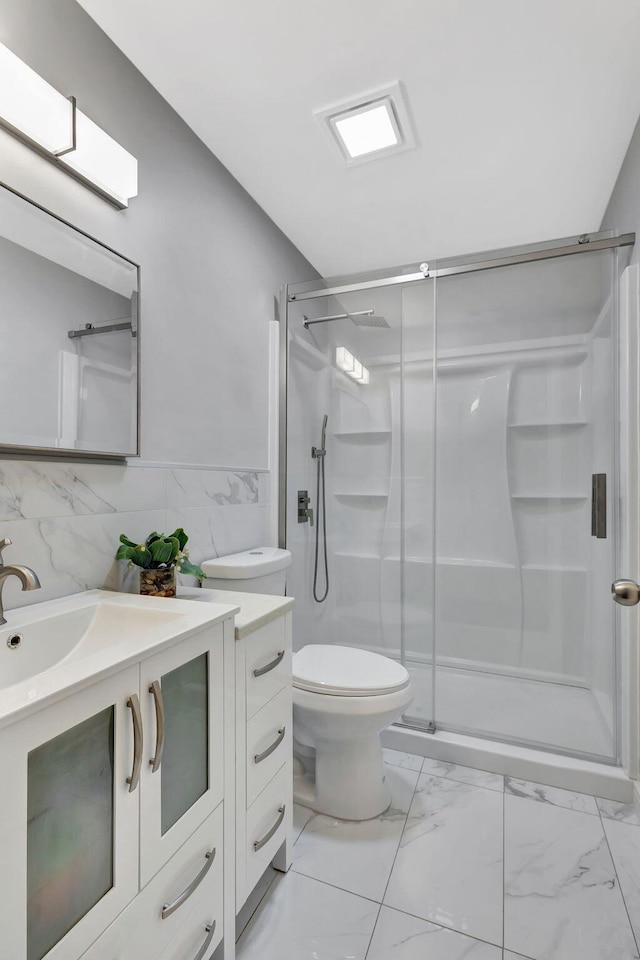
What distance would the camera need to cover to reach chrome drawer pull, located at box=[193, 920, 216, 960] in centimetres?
97

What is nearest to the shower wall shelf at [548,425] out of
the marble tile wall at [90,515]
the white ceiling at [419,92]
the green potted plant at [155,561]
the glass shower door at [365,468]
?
the glass shower door at [365,468]

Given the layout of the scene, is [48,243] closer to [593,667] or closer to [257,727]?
[257,727]

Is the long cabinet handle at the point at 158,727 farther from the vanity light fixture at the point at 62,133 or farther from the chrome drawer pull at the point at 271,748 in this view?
the vanity light fixture at the point at 62,133

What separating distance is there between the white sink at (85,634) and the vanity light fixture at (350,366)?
1457 millimetres

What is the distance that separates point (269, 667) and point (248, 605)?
0.56 ft

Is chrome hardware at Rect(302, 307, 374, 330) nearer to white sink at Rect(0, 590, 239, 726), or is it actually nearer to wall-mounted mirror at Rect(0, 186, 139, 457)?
wall-mounted mirror at Rect(0, 186, 139, 457)

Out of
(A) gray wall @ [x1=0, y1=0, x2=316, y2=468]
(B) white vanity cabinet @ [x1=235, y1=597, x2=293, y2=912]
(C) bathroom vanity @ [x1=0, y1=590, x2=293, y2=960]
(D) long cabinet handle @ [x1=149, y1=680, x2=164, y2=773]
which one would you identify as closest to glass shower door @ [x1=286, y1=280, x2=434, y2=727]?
(A) gray wall @ [x1=0, y1=0, x2=316, y2=468]

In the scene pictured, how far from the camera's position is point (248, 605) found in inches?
51.2

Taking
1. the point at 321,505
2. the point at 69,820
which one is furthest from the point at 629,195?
the point at 69,820

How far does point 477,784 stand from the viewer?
1797 mm

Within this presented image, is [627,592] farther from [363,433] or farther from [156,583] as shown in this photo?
[363,433]

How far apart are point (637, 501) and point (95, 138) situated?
2.07 meters

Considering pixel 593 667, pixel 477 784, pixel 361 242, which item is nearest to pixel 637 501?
pixel 593 667

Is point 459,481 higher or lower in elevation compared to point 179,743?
higher
